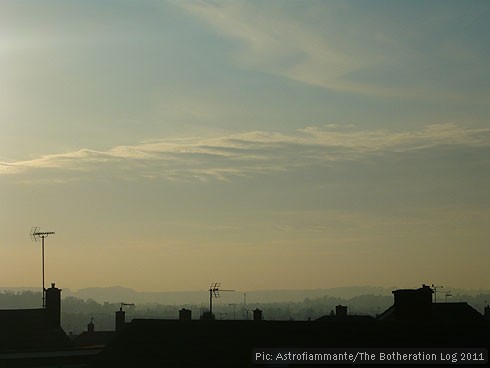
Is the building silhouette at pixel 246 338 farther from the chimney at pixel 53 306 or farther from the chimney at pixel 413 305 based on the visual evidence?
the chimney at pixel 53 306

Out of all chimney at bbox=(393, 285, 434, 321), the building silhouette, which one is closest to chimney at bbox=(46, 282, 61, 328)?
the building silhouette

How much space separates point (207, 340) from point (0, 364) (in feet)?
56.9

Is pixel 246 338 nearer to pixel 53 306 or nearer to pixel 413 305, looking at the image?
pixel 413 305

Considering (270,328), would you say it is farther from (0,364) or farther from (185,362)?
(0,364)

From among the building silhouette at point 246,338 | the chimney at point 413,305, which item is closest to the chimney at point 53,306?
the building silhouette at point 246,338

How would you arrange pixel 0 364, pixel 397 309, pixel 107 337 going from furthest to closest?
pixel 107 337 → pixel 0 364 → pixel 397 309

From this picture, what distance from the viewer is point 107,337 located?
10450 centimetres

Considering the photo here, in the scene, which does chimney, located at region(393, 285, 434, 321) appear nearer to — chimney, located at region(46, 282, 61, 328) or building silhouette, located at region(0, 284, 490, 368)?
building silhouette, located at region(0, 284, 490, 368)

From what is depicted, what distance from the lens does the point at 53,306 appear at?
258 feet

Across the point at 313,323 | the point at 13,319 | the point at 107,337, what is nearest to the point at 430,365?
the point at 313,323

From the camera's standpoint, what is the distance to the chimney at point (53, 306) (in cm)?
7725

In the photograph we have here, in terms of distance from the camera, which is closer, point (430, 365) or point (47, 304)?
point (430, 365)

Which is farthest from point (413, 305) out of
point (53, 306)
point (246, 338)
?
point (53, 306)

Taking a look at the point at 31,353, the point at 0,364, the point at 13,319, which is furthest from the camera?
the point at 13,319
